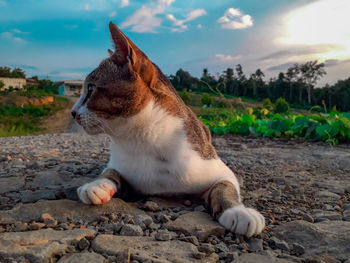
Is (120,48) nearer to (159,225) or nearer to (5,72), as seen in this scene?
(159,225)

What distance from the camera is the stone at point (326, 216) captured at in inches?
79.4

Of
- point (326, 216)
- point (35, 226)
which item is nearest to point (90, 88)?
point (35, 226)

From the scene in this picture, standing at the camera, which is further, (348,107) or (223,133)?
(348,107)

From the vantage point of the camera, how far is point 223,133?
7.56 metres

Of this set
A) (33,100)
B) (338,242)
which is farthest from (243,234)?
(33,100)

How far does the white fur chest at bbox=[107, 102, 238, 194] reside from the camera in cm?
208

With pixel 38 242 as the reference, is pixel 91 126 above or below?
above

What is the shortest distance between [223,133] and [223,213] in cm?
587

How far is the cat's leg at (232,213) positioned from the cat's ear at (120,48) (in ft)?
3.63

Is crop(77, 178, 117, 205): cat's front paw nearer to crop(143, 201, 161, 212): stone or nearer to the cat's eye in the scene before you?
crop(143, 201, 161, 212): stone

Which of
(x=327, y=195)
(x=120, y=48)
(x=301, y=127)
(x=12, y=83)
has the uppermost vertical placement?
(x=12, y=83)

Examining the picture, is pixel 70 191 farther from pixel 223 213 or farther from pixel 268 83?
pixel 268 83

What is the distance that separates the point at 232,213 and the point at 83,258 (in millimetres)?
870

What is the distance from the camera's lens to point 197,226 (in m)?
1.70
